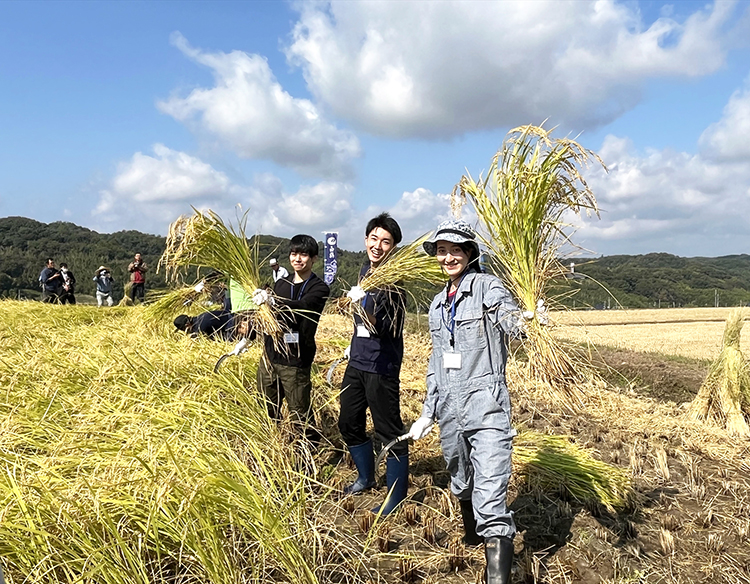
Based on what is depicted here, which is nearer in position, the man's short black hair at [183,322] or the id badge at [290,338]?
the id badge at [290,338]

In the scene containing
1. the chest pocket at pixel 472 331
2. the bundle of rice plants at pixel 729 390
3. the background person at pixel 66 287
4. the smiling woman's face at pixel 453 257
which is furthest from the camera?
the background person at pixel 66 287

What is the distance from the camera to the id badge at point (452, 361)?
2.34m

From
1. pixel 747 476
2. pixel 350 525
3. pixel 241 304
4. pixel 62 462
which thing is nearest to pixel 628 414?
pixel 747 476

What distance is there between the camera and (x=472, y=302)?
2367 mm

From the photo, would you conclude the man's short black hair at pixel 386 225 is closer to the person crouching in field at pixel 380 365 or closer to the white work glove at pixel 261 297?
the person crouching in field at pixel 380 365

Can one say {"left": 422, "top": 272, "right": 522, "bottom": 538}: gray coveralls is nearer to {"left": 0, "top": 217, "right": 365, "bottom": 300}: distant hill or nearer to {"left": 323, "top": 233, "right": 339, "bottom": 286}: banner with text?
{"left": 323, "top": 233, "right": 339, "bottom": 286}: banner with text

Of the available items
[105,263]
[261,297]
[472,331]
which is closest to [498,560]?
[472,331]

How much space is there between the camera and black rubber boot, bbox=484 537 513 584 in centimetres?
212

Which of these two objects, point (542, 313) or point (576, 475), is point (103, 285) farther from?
point (542, 313)

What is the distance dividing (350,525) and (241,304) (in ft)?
5.34

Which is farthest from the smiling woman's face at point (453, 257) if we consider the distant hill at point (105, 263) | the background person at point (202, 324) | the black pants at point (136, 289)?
the distant hill at point (105, 263)

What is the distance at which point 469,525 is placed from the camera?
257 cm

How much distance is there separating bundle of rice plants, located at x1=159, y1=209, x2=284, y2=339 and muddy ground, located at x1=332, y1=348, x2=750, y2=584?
4.62 ft

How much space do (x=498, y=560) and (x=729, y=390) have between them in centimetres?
453
